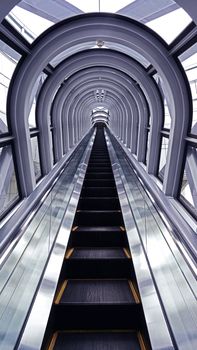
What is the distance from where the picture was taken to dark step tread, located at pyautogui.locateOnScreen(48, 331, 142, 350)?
2639 millimetres

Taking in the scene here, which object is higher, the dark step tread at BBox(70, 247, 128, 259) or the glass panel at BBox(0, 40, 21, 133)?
the glass panel at BBox(0, 40, 21, 133)

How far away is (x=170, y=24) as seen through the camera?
504cm

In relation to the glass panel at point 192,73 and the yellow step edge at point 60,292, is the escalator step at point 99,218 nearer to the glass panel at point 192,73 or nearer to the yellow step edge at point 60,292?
the yellow step edge at point 60,292

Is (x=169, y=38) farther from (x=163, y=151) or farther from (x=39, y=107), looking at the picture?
(x=39, y=107)

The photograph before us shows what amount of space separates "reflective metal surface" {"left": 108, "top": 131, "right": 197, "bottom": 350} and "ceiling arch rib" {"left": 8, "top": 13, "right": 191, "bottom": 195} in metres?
1.52

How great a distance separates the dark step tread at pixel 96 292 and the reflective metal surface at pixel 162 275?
273mm

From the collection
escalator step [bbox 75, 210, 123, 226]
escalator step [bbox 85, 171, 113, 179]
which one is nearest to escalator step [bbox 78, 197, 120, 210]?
escalator step [bbox 75, 210, 123, 226]

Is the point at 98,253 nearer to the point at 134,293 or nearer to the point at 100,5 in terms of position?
the point at 134,293

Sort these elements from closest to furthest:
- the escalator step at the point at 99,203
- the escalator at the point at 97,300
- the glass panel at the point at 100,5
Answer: the escalator at the point at 97,300, the glass panel at the point at 100,5, the escalator step at the point at 99,203

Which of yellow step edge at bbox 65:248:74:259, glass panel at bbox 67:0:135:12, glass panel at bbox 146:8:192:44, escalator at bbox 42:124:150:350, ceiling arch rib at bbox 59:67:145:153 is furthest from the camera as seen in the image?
ceiling arch rib at bbox 59:67:145:153

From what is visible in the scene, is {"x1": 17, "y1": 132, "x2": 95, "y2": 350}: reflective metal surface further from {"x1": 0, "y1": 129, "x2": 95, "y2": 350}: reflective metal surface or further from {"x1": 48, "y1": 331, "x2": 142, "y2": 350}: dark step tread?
{"x1": 48, "y1": 331, "x2": 142, "y2": 350}: dark step tread

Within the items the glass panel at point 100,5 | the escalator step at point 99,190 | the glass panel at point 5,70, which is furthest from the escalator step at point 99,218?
the glass panel at point 100,5

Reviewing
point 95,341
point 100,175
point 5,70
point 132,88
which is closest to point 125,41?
point 5,70

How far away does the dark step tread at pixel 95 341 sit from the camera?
104 inches
